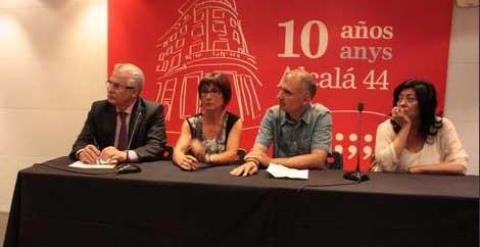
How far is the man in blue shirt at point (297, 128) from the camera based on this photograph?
2.17 meters

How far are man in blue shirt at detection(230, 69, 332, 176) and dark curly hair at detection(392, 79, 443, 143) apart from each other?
0.42 meters

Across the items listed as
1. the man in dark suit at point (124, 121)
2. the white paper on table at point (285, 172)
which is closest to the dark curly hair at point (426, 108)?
the white paper on table at point (285, 172)

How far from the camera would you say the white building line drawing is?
3.22 meters

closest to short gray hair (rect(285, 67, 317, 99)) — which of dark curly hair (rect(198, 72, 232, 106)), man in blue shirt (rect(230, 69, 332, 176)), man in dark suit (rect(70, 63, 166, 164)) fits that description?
man in blue shirt (rect(230, 69, 332, 176))

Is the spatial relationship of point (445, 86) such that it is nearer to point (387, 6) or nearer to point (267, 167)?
point (387, 6)

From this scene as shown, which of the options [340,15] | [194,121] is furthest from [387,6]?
[194,121]

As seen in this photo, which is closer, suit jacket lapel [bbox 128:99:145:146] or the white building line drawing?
suit jacket lapel [bbox 128:99:145:146]

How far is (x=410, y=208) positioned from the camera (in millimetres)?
1646

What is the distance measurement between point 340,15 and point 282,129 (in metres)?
1.15

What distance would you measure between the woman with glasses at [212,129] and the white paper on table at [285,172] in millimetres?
288

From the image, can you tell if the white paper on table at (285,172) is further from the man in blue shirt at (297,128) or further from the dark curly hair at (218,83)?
the dark curly hair at (218,83)

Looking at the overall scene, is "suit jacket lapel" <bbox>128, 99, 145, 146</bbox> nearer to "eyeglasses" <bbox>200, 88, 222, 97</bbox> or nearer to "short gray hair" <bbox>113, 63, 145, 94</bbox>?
"short gray hair" <bbox>113, 63, 145, 94</bbox>

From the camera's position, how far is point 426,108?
216 cm

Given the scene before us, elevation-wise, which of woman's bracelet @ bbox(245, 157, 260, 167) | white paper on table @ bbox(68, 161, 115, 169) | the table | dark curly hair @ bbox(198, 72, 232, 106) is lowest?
the table
